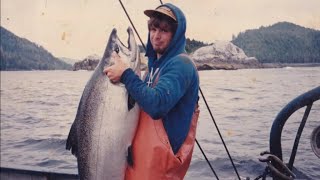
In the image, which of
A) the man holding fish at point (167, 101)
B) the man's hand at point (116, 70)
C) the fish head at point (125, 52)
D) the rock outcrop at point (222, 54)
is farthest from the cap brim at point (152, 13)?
the rock outcrop at point (222, 54)

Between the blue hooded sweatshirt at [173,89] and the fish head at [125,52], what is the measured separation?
144 mm

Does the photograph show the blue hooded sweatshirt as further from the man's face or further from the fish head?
the fish head

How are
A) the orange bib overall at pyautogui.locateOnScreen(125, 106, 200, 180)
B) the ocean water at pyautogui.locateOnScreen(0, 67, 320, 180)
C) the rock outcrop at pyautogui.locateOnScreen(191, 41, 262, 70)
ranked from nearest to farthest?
the orange bib overall at pyautogui.locateOnScreen(125, 106, 200, 180)
the ocean water at pyautogui.locateOnScreen(0, 67, 320, 180)
the rock outcrop at pyautogui.locateOnScreen(191, 41, 262, 70)

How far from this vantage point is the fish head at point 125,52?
313 centimetres

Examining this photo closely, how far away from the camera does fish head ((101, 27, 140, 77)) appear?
3127mm

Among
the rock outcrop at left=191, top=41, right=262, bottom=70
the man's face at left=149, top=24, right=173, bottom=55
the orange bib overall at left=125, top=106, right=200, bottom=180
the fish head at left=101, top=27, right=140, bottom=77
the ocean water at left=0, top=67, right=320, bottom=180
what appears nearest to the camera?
the orange bib overall at left=125, top=106, right=200, bottom=180

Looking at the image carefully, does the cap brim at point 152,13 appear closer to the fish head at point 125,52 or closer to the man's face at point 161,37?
the man's face at point 161,37

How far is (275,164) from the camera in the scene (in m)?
2.88

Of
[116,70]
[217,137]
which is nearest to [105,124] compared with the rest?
[116,70]

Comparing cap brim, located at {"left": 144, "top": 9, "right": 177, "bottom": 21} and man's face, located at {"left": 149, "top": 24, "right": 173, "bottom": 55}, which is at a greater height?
cap brim, located at {"left": 144, "top": 9, "right": 177, "bottom": 21}

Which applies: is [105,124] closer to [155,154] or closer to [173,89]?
[155,154]

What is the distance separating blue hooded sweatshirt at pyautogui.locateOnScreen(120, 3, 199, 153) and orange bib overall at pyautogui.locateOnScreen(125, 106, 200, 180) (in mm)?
A: 57

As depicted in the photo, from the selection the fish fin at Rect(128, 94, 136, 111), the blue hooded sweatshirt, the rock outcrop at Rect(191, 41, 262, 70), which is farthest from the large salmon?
the rock outcrop at Rect(191, 41, 262, 70)

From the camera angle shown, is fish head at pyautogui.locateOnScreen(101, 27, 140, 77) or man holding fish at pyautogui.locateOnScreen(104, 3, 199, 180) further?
fish head at pyautogui.locateOnScreen(101, 27, 140, 77)
